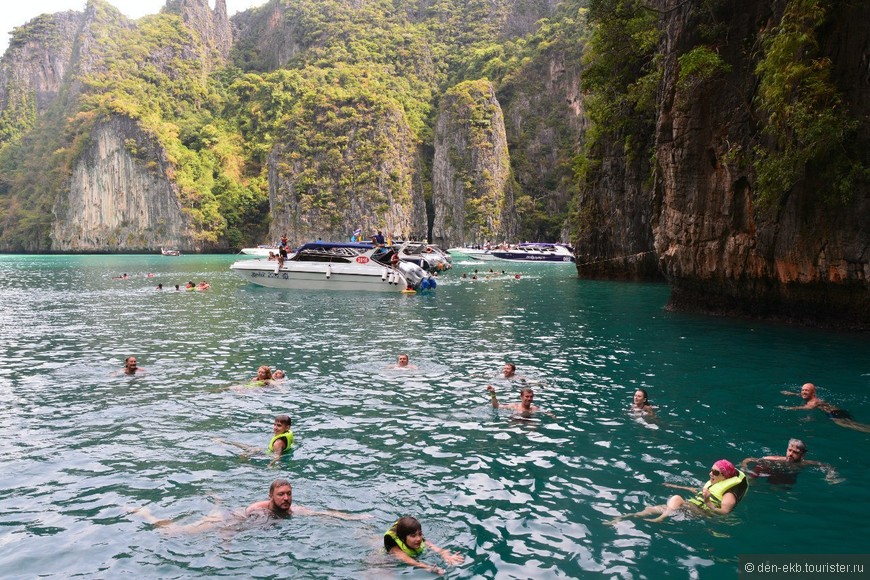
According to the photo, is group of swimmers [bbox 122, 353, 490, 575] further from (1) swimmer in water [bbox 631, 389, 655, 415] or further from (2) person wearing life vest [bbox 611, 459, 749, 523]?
(1) swimmer in water [bbox 631, 389, 655, 415]

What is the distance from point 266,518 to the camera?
323 inches

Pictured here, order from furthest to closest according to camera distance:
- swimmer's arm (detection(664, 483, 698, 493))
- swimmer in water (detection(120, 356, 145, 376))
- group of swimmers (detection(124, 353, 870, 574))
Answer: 1. swimmer in water (detection(120, 356, 145, 376))
2. swimmer's arm (detection(664, 483, 698, 493))
3. group of swimmers (detection(124, 353, 870, 574))

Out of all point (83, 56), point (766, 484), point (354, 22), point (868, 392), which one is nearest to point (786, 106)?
point (868, 392)

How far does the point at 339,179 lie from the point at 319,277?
8936 cm

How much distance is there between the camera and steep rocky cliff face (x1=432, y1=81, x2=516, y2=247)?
131750 mm

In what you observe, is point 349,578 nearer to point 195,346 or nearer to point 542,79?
point 195,346

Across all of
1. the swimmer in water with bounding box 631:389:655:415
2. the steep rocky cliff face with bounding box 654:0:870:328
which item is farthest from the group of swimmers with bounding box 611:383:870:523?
the steep rocky cliff face with bounding box 654:0:870:328

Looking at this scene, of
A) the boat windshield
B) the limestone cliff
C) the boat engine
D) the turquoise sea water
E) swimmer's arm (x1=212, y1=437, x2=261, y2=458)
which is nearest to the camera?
the turquoise sea water

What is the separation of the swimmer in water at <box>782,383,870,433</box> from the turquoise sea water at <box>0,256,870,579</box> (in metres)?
0.28

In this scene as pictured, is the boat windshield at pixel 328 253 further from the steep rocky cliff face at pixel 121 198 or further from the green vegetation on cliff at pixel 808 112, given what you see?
the steep rocky cliff face at pixel 121 198

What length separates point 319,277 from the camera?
4381cm

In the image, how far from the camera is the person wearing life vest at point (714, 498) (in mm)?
8320

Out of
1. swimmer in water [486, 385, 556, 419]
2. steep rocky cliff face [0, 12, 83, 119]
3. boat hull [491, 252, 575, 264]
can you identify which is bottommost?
swimmer in water [486, 385, 556, 419]

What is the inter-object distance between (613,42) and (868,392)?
1219 inches
